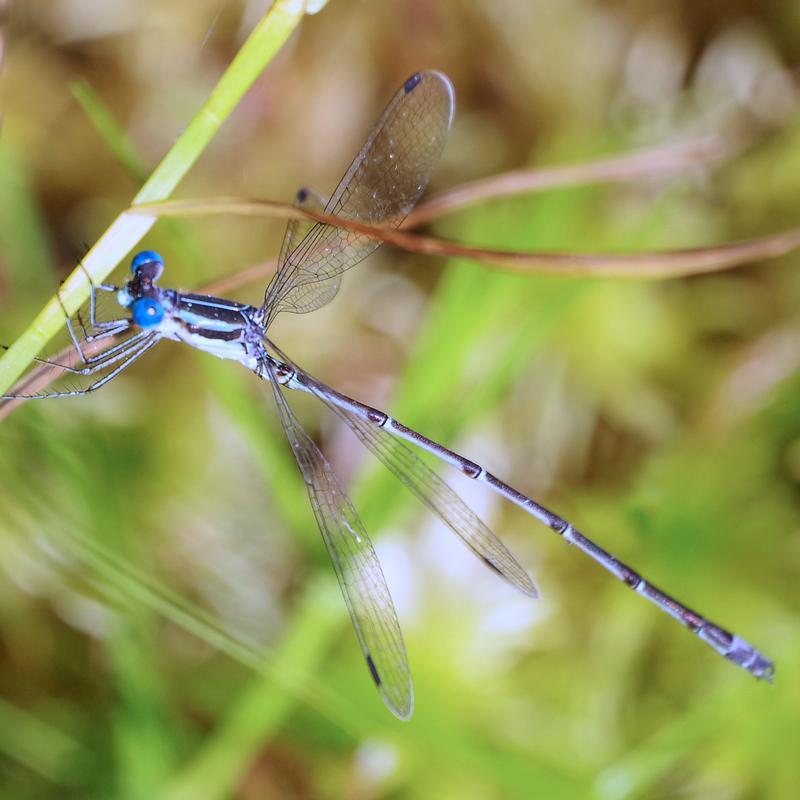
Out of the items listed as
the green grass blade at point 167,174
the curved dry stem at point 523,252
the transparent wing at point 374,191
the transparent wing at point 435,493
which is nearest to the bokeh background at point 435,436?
the transparent wing at point 435,493

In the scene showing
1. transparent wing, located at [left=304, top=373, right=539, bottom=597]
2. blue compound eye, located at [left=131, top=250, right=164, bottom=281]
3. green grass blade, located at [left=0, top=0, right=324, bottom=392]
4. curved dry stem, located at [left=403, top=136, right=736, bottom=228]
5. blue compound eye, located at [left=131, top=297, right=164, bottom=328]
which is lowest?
green grass blade, located at [left=0, top=0, right=324, bottom=392]

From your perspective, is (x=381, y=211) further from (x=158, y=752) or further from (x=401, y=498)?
(x=158, y=752)

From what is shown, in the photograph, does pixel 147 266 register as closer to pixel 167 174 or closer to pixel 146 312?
pixel 146 312

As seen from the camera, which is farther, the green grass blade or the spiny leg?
the spiny leg

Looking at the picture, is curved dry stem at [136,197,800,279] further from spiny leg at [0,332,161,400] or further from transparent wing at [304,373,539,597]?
transparent wing at [304,373,539,597]

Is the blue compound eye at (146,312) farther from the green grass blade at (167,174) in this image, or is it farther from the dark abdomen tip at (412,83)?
the dark abdomen tip at (412,83)

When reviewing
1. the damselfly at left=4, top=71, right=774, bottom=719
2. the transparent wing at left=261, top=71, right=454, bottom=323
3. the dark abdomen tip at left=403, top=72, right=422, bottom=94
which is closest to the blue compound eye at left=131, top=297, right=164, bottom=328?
the damselfly at left=4, top=71, right=774, bottom=719

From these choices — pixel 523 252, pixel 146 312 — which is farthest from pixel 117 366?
pixel 523 252
